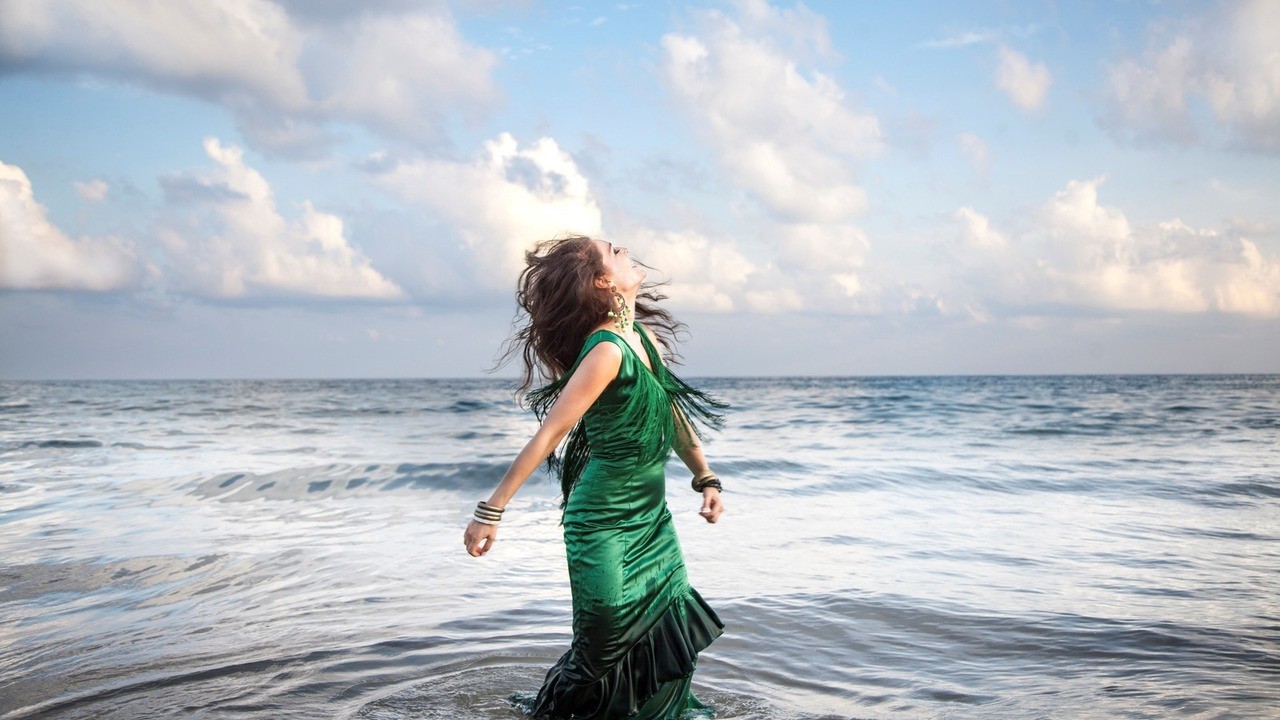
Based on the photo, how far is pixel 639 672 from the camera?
3.55 metres

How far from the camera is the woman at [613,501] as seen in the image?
135 inches

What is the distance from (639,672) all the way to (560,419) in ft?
3.78

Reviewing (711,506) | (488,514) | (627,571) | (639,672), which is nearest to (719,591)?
(711,506)

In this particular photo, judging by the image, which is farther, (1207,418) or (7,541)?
(1207,418)

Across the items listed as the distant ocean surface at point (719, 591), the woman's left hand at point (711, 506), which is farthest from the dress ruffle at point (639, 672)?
the distant ocean surface at point (719, 591)

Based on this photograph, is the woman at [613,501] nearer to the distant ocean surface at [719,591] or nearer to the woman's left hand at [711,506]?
the woman's left hand at [711,506]

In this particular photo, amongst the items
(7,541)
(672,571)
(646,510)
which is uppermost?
(646,510)

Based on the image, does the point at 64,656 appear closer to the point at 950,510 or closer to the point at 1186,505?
the point at 950,510

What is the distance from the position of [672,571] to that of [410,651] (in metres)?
2.08

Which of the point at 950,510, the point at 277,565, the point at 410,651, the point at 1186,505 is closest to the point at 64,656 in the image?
the point at 410,651

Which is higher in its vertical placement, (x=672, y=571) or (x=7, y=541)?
(x=672, y=571)

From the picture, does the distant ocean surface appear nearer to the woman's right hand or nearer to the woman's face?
the woman's right hand

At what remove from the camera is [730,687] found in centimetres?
443

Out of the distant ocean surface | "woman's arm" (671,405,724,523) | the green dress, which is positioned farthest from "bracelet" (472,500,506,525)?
the distant ocean surface
